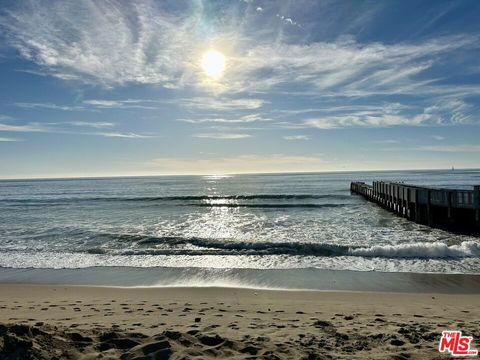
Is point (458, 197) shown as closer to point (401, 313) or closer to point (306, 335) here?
point (401, 313)

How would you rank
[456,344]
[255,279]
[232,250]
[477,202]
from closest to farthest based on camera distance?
[456,344] → [255,279] → [232,250] → [477,202]

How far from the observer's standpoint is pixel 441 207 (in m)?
21.2

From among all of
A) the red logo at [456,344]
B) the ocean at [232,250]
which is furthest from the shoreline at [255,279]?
the red logo at [456,344]

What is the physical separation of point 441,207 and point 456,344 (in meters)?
18.4

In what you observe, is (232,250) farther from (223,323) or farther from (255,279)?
(223,323)

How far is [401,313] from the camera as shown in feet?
24.1

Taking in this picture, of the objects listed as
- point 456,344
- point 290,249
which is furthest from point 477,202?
point 456,344

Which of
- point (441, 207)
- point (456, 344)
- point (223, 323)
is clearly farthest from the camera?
point (441, 207)

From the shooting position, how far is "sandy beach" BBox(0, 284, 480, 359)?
4.91 metres

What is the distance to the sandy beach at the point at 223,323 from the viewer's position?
4.91 meters

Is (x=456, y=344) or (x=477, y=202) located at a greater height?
(x=477, y=202)

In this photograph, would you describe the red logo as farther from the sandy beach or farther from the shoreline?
the shoreline

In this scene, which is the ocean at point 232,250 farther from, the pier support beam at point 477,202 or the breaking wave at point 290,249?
the pier support beam at point 477,202

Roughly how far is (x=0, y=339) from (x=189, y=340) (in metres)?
2.50
